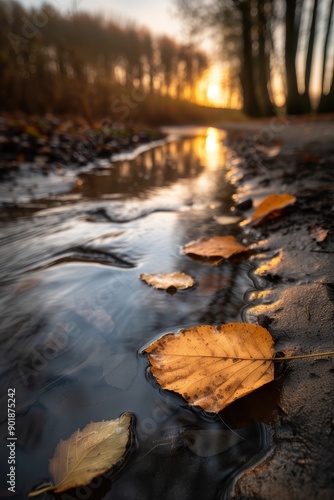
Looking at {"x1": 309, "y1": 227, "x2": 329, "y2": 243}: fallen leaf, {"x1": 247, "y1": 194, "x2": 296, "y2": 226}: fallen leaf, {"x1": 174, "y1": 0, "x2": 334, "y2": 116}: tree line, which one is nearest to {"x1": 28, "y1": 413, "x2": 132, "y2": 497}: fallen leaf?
{"x1": 309, "y1": 227, "x2": 329, "y2": 243}: fallen leaf

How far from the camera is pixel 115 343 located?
863 millimetres

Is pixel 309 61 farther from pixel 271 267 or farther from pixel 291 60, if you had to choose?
pixel 271 267

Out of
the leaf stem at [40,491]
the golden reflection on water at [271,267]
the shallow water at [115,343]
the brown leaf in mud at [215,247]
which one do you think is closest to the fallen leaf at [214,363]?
the shallow water at [115,343]

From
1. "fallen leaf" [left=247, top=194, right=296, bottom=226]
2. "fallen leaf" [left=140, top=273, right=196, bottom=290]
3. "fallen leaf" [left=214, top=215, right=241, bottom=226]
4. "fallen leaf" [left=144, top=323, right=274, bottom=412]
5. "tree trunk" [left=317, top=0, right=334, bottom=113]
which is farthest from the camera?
"tree trunk" [left=317, top=0, right=334, bottom=113]

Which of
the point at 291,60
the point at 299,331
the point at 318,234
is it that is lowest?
the point at 299,331

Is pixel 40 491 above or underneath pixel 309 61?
underneath

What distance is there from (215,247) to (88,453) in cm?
94

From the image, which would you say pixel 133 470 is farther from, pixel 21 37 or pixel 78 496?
pixel 21 37

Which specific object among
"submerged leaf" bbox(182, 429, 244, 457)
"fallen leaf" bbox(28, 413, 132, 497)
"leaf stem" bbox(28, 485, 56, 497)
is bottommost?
"leaf stem" bbox(28, 485, 56, 497)

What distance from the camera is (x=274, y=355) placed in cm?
74

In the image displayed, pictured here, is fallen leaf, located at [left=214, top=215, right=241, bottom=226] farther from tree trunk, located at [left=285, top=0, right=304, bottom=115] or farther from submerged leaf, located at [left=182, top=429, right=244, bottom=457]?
tree trunk, located at [left=285, top=0, right=304, bottom=115]

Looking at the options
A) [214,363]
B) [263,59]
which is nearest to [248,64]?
[263,59]

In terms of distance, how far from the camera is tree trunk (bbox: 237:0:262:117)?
453 inches

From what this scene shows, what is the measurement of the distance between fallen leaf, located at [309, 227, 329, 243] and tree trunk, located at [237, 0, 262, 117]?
13.2 m
